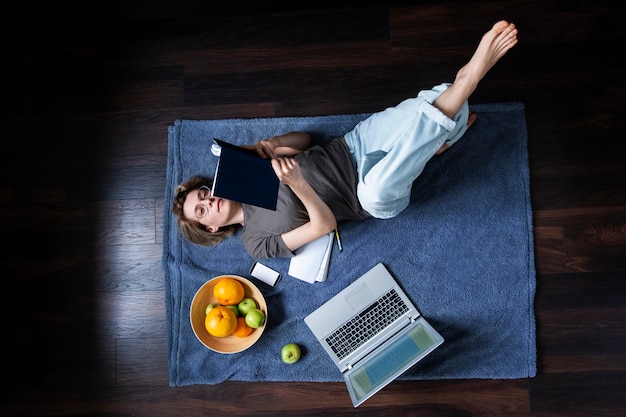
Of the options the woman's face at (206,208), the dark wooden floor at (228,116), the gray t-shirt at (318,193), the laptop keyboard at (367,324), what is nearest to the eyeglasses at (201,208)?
the woman's face at (206,208)

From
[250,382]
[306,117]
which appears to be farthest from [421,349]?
[306,117]

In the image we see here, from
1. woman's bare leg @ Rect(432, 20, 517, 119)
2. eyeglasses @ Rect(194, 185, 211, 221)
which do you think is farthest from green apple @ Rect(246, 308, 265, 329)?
woman's bare leg @ Rect(432, 20, 517, 119)

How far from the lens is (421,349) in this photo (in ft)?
4.99

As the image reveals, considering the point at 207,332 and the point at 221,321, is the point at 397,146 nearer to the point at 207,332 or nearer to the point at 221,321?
the point at 221,321

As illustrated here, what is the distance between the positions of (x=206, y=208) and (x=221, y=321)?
1.22 feet

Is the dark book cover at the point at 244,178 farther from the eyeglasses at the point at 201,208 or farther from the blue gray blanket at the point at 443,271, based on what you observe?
the blue gray blanket at the point at 443,271

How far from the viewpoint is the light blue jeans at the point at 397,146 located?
126 cm

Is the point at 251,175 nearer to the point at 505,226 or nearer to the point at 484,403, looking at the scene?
the point at 505,226

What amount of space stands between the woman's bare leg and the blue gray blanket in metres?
0.46

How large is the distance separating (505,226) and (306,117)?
32.3 inches

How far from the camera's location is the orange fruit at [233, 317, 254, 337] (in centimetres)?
164

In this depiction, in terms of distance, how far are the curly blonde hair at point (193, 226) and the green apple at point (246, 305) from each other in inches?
9.1

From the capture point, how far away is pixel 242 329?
1.64 metres

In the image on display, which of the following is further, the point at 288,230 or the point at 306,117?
→ the point at 306,117
